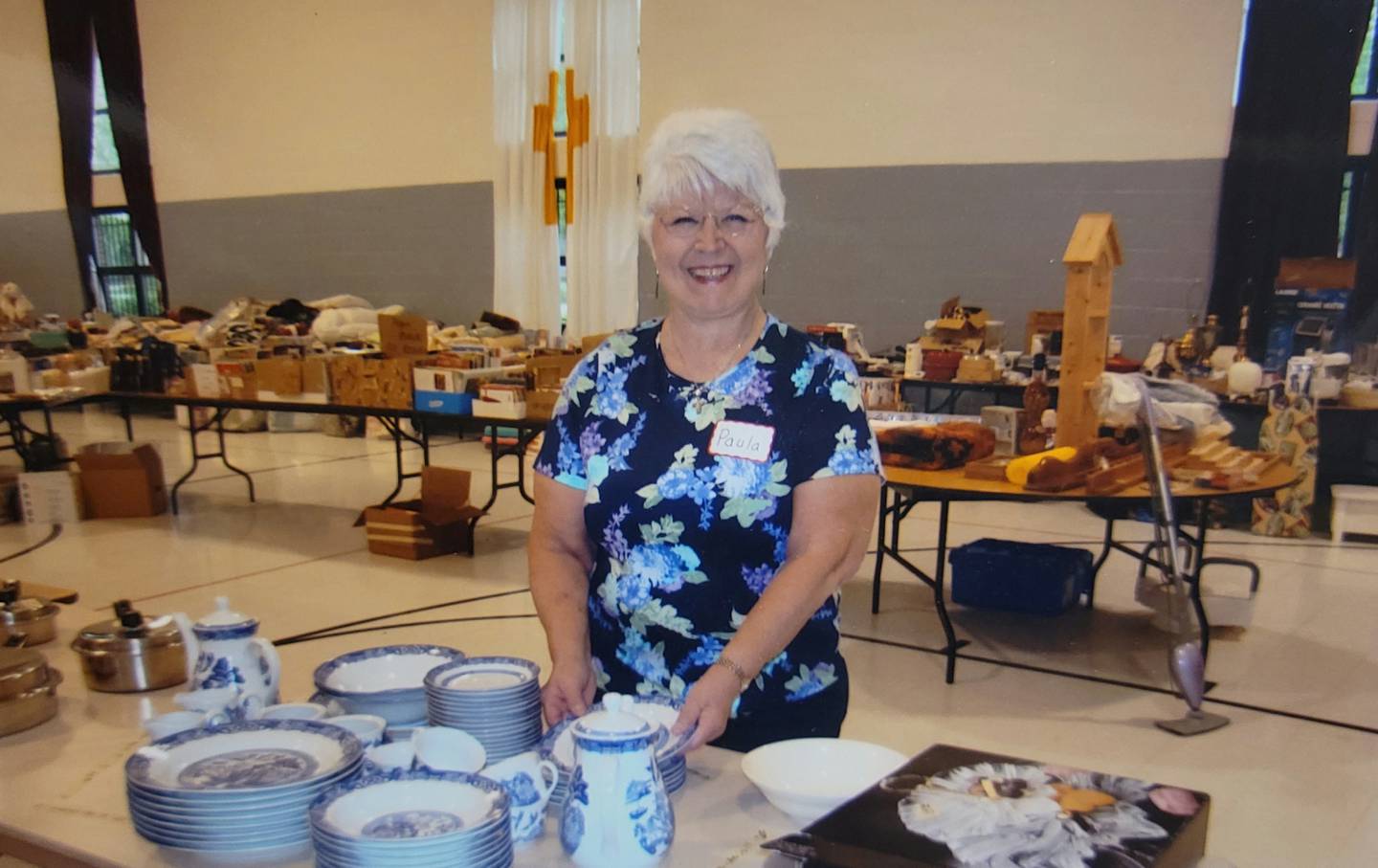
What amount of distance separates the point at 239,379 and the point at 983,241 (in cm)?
497

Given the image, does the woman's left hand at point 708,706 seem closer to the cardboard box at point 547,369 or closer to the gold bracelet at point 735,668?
the gold bracelet at point 735,668

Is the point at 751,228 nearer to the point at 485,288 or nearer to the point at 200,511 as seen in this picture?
the point at 200,511

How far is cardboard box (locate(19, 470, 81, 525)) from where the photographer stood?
616 centimetres

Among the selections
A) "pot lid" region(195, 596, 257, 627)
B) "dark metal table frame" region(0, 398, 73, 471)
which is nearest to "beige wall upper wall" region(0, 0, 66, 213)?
"dark metal table frame" region(0, 398, 73, 471)

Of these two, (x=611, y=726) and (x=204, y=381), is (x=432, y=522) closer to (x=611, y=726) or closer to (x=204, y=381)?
(x=204, y=381)

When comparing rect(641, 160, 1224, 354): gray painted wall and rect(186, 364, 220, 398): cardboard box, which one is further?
rect(641, 160, 1224, 354): gray painted wall

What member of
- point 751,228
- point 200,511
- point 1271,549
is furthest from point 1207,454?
point 200,511

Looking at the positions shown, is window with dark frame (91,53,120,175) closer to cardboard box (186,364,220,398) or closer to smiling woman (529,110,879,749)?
cardboard box (186,364,220,398)

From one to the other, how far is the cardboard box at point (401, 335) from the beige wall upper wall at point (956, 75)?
8.49 feet

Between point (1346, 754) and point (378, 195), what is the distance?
9482mm

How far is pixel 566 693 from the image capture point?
1.65 metres

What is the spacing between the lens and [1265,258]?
6523 millimetres

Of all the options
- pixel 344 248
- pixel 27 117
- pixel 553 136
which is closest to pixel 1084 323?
pixel 553 136

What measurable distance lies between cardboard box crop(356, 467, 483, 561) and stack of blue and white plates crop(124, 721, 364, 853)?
4.11 m
